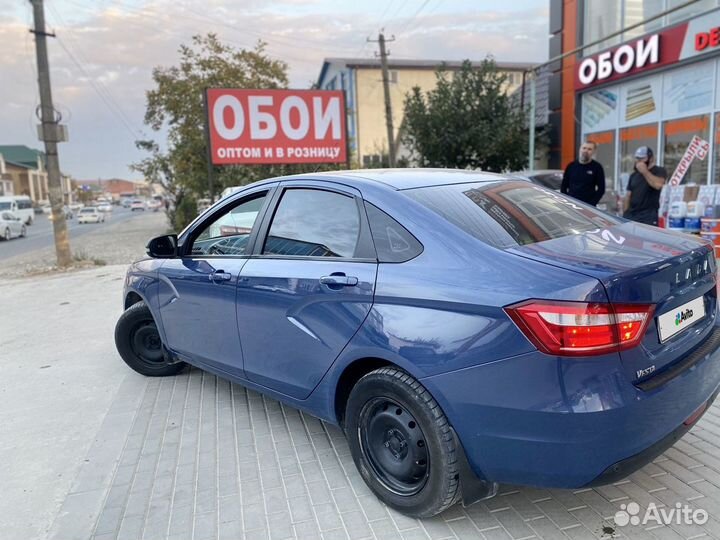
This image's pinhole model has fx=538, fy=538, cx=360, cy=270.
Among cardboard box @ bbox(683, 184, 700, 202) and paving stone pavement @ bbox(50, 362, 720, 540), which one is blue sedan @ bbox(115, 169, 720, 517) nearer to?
paving stone pavement @ bbox(50, 362, 720, 540)

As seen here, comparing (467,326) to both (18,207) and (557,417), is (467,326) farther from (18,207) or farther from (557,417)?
(18,207)

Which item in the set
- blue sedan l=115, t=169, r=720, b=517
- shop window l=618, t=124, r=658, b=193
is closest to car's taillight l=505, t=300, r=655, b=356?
blue sedan l=115, t=169, r=720, b=517

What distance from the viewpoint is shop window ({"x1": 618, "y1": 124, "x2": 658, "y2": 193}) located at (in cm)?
1214

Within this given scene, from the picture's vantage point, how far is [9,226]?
88.5ft

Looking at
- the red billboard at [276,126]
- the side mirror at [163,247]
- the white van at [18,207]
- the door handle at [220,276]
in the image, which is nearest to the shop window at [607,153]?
the red billboard at [276,126]

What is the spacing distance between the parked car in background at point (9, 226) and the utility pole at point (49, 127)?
1645 cm

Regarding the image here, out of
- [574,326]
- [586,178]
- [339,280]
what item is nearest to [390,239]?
[339,280]

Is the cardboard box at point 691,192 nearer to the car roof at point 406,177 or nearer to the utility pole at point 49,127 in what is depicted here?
the car roof at point 406,177

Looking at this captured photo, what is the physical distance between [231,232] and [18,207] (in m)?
39.0

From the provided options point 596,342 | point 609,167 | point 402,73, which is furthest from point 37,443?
point 402,73

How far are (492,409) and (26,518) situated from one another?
2438mm

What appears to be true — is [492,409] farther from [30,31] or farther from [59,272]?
[30,31]

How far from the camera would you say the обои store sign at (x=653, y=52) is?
1014 cm

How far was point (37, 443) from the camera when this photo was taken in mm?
3600
